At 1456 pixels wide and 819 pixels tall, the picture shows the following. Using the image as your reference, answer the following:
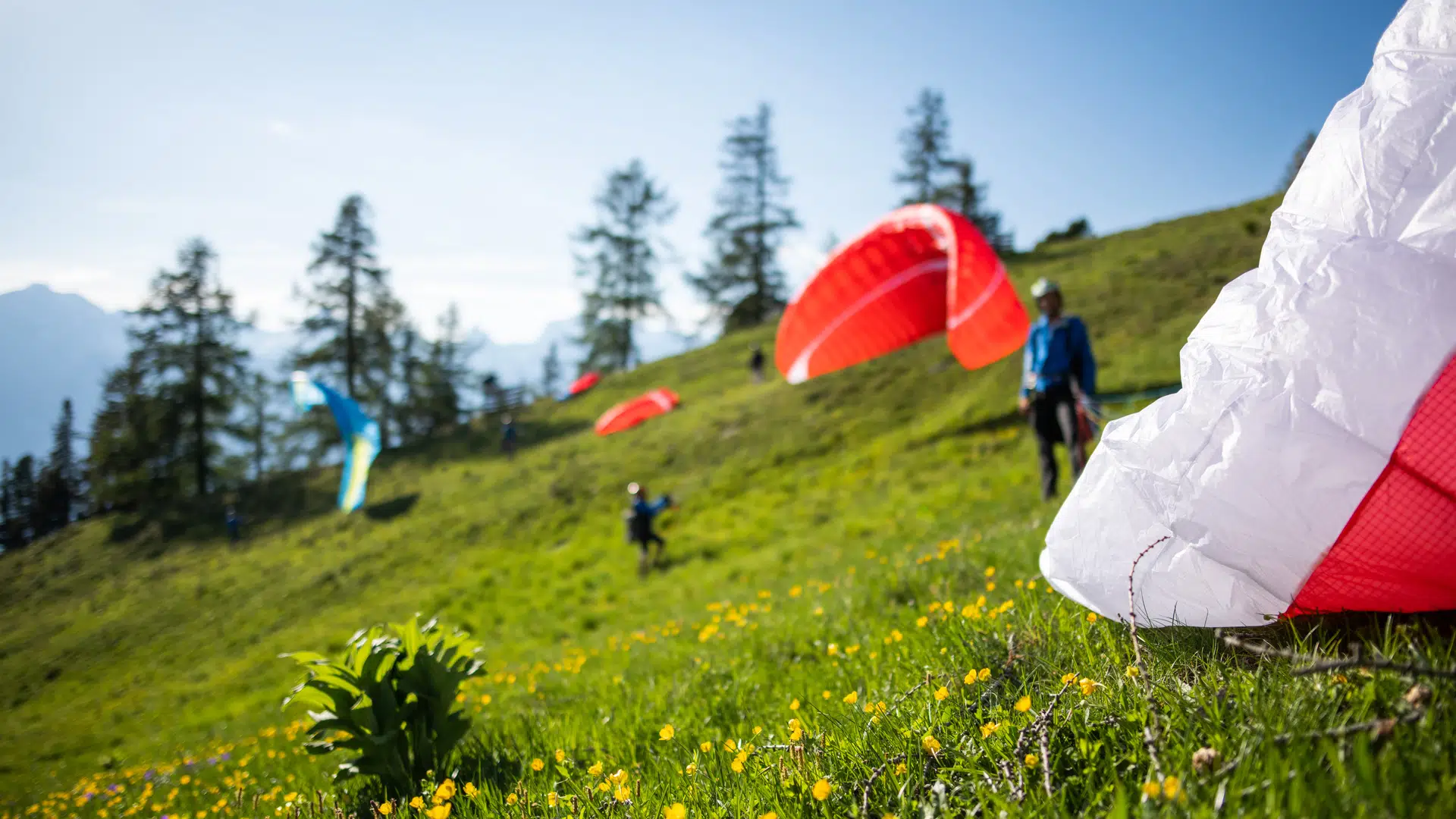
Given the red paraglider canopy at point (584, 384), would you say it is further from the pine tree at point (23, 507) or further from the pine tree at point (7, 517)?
the pine tree at point (23, 507)

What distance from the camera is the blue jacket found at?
6730 mm

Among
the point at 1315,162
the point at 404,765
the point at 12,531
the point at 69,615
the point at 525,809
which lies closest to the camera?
the point at 1315,162

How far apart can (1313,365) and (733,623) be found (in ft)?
15.5

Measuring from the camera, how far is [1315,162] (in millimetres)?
1859

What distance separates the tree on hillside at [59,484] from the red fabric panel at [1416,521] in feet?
256

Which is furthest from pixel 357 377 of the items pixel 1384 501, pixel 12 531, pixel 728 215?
pixel 12 531

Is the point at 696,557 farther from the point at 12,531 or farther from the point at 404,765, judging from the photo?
the point at 12,531

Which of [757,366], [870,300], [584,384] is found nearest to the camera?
[870,300]

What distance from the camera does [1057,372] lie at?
6.81 meters

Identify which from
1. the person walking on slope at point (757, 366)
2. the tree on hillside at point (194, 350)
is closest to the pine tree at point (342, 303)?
the tree on hillside at point (194, 350)

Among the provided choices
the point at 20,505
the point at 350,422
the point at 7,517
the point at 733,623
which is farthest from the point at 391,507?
the point at 7,517

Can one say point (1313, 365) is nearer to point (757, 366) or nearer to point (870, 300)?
point (870, 300)

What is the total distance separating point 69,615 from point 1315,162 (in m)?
32.3

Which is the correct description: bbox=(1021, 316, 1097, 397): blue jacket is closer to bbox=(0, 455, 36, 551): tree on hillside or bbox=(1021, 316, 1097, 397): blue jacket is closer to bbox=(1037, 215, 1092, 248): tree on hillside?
bbox=(1037, 215, 1092, 248): tree on hillside
